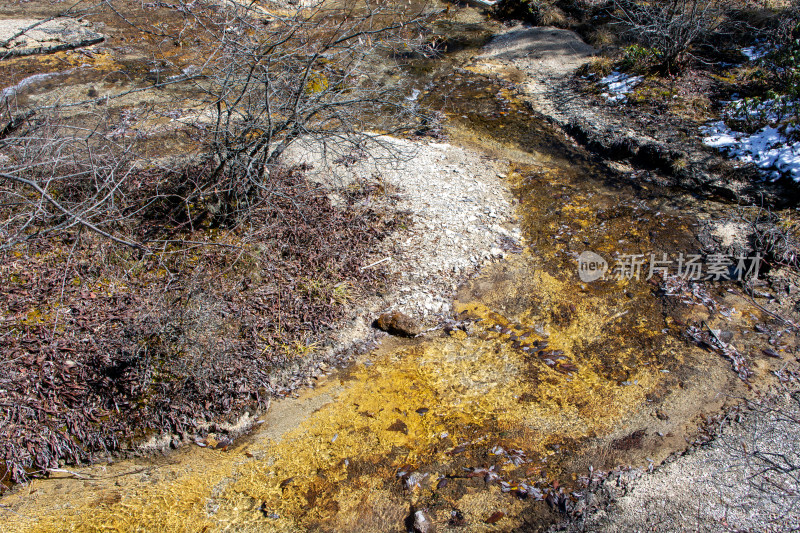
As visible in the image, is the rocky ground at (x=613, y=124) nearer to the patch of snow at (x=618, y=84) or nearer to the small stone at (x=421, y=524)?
the patch of snow at (x=618, y=84)

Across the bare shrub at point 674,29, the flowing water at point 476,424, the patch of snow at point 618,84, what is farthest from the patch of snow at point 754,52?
the flowing water at point 476,424

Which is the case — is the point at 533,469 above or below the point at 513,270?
below

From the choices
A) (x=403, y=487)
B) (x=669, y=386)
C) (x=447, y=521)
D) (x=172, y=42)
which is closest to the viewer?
(x=447, y=521)

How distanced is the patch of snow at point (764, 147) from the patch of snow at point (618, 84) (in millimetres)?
1648

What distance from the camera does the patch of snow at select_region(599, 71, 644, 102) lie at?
8703 millimetres

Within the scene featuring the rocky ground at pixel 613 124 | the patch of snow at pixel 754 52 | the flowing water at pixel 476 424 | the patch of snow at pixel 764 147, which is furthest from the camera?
the patch of snow at pixel 754 52

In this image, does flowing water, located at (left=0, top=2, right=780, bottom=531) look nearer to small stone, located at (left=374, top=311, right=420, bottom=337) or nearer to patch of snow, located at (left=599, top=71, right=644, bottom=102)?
small stone, located at (left=374, top=311, right=420, bottom=337)

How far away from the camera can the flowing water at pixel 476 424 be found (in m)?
3.59

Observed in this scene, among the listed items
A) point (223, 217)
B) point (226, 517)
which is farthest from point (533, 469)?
point (223, 217)

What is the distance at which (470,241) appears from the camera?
6.14 metres

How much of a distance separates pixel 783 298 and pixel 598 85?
17.3 ft

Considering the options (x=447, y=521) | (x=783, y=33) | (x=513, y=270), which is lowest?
(x=447, y=521)

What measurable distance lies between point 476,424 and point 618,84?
731 centimetres

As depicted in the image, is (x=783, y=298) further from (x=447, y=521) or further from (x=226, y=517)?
(x=226, y=517)
